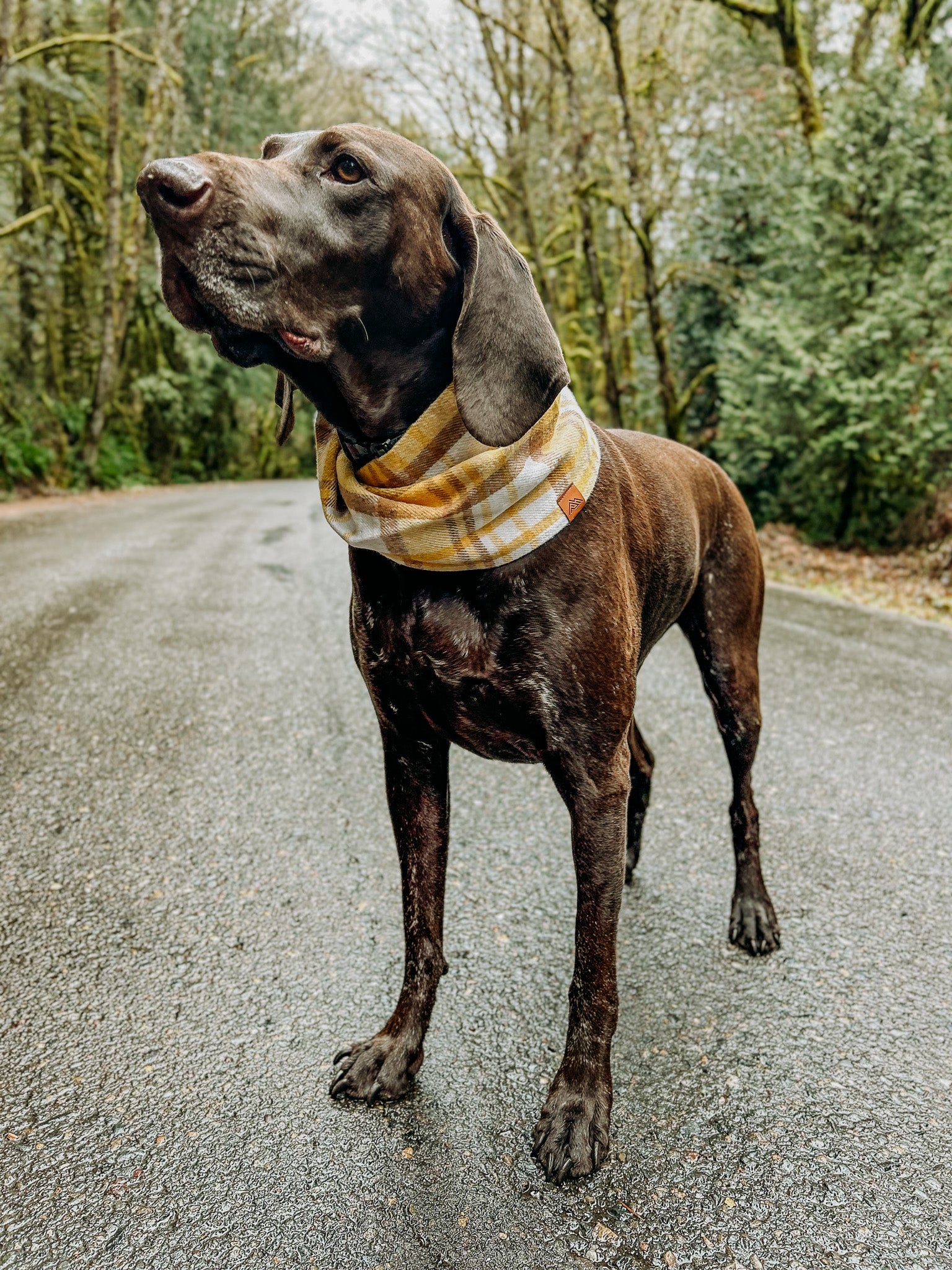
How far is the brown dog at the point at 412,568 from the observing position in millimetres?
1904

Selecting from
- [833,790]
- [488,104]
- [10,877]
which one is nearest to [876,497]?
[833,790]

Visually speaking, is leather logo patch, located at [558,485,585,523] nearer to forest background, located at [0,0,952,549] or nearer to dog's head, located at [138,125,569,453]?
dog's head, located at [138,125,569,453]

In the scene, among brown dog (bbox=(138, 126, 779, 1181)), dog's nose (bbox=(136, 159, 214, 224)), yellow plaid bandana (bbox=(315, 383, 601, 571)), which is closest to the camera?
dog's nose (bbox=(136, 159, 214, 224))

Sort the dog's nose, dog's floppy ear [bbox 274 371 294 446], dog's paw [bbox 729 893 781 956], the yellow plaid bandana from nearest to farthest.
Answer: the dog's nose, the yellow plaid bandana, dog's floppy ear [bbox 274 371 294 446], dog's paw [bbox 729 893 781 956]

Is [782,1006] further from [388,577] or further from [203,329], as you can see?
[203,329]

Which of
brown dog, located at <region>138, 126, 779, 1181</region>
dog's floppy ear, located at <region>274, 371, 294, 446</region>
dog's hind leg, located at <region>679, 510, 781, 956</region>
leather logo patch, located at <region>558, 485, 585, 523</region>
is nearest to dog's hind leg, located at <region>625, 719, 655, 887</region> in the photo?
dog's hind leg, located at <region>679, 510, 781, 956</region>

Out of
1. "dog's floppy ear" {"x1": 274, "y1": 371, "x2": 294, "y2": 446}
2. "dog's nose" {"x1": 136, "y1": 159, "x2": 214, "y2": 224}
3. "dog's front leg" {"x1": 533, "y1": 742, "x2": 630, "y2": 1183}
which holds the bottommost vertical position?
"dog's front leg" {"x1": 533, "y1": 742, "x2": 630, "y2": 1183}

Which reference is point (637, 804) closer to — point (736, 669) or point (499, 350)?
point (736, 669)

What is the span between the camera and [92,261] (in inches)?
863

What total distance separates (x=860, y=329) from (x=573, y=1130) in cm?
1032

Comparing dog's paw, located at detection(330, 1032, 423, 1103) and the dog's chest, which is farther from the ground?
the dog's chest

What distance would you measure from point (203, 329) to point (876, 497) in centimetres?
1119

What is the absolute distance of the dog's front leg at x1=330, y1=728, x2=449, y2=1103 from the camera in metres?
2.35

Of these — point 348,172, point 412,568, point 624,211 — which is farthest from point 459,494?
point 624,211
